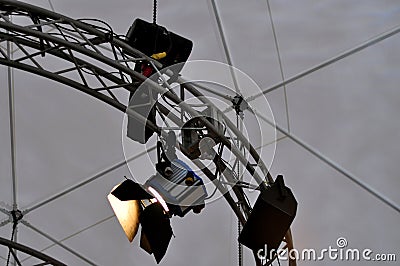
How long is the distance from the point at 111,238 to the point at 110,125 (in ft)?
3.90

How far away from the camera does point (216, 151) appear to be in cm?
583

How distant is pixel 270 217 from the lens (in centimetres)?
513

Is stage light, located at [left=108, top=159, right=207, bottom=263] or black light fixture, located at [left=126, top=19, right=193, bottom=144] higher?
black light fixture, located at [left=126, top=19, right=193, bottom=144]

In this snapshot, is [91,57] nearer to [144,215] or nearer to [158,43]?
[158,43]

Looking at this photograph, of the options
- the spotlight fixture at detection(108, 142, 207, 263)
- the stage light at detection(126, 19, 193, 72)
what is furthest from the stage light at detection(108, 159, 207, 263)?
the stage light at detection(126, 19, 193, 72)

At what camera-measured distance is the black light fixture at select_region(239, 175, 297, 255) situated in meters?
5.09

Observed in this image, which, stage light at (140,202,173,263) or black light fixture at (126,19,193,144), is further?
black light fixture at (126,19,193,144)

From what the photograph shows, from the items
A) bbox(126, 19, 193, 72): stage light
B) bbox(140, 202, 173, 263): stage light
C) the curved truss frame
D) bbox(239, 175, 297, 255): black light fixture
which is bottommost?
bbox(140, 202, 173, 263): stage light

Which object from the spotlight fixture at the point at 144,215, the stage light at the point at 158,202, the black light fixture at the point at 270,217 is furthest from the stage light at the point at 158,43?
the black light fixture at the point at 270,217

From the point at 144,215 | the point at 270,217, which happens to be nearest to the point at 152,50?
the point at 144,215

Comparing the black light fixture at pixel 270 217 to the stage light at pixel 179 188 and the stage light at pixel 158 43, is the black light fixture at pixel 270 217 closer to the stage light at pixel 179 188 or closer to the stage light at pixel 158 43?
the stage light at pixel 179 188

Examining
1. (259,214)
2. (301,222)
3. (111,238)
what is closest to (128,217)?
(259,214)

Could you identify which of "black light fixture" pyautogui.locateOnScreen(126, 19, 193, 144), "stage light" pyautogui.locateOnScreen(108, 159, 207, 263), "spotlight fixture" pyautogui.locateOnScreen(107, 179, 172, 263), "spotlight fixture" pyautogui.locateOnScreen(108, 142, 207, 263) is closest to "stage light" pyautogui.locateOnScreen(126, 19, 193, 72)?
"black light fixture" pyautogui.locateOnScreen(126, 19, 193, 144)

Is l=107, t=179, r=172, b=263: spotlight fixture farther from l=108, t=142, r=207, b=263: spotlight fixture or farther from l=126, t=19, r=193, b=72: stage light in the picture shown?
l=126, t=19, r=193, b=72: stage light
